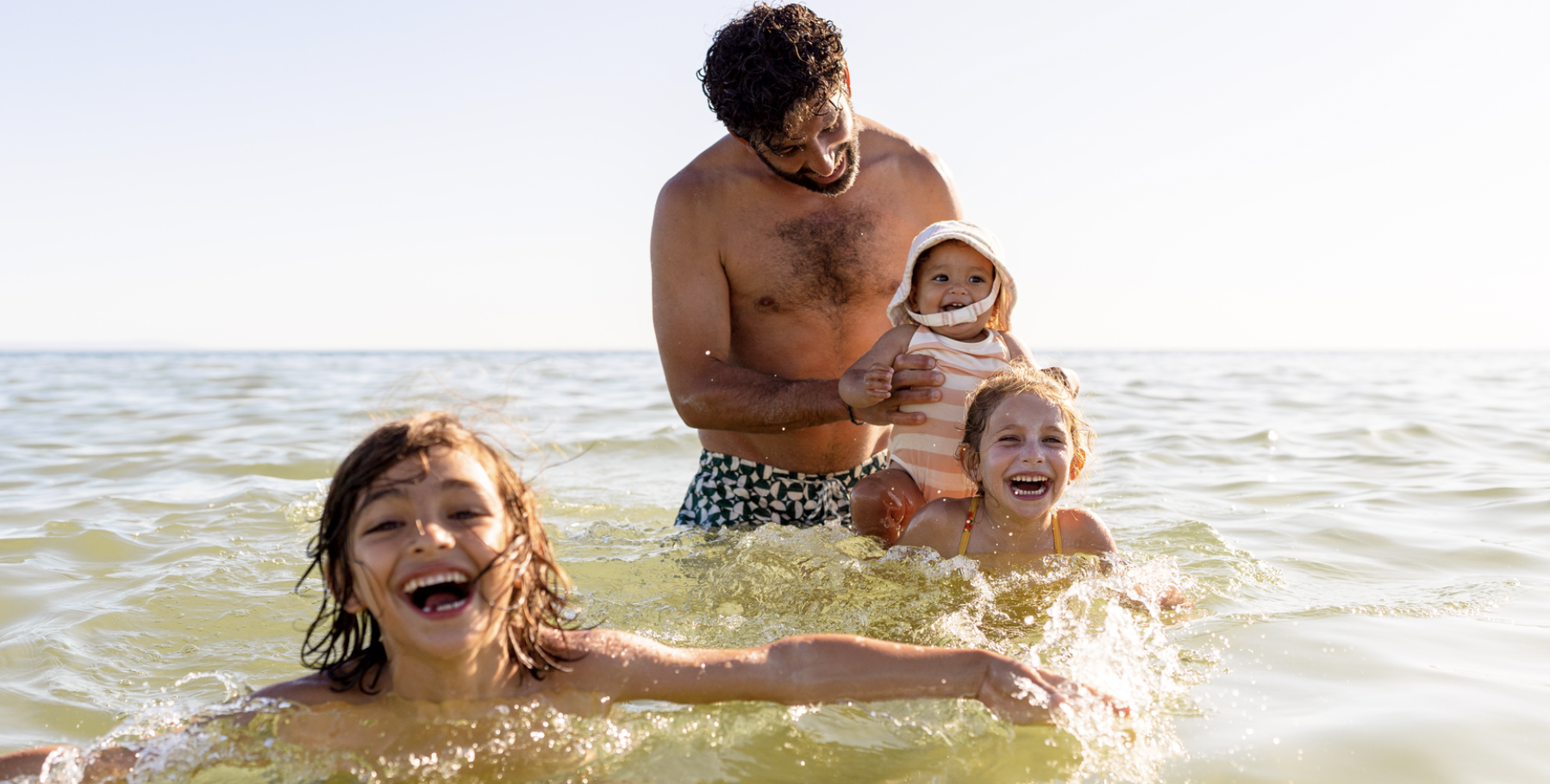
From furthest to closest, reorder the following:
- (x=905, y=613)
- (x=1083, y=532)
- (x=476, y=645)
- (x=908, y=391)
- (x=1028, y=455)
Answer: (x=908, y=391), (x=1083, y=532), (x=1028, y=455), (x=905, y=613), (x=476, y=645)

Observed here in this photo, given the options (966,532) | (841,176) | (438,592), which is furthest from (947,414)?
(438,592)

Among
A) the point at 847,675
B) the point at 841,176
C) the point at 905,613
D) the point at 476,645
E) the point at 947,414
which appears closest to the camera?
the point at 476,645

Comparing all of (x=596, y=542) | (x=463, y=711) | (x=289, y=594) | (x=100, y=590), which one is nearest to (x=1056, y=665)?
(x=463, y=711)

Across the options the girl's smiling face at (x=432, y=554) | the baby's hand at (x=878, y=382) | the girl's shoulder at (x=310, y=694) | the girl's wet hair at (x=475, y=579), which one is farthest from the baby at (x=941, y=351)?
the girl's shoulder at (x=310, y=694)

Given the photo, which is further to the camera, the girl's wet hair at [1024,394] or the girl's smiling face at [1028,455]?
the girl's wet hair at [1024,394]

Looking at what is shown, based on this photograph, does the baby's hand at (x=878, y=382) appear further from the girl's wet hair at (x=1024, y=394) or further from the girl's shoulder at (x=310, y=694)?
the girl's shoulder at (x=310, y=694)

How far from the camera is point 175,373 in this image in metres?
22.3

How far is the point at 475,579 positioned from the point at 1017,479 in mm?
2206

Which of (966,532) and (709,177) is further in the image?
(709,177)

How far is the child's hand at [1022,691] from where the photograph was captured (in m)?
2.67

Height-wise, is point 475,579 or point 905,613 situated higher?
point 475,579

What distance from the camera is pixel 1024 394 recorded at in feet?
13.6

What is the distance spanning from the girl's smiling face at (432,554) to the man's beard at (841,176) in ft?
8.13

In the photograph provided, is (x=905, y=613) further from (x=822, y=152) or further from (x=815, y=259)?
(x=822, y=152)
